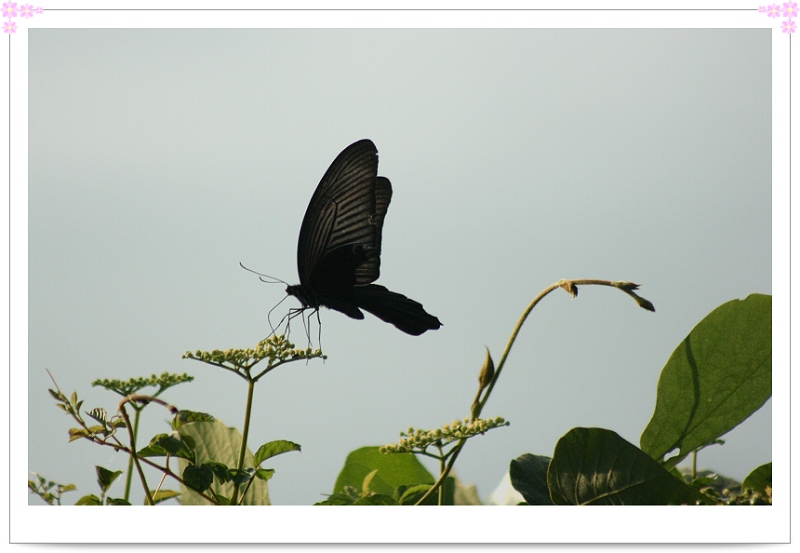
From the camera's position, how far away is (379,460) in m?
0.87

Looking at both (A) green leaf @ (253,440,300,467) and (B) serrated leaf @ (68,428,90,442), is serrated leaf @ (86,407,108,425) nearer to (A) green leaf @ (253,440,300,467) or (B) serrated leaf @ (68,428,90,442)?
(B) serrated leaf @ (68,428,90,442)

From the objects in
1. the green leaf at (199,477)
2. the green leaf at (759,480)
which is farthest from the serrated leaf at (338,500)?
the green leaf at (759,480)

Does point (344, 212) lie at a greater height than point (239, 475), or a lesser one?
greater

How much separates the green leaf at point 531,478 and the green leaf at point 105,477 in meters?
0.42

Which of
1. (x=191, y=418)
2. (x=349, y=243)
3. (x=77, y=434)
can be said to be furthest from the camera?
(x=349, y=243)

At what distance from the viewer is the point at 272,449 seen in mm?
737

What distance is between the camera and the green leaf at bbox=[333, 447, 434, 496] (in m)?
0.86

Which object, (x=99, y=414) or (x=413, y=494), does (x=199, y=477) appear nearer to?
(x=99, y=414)
